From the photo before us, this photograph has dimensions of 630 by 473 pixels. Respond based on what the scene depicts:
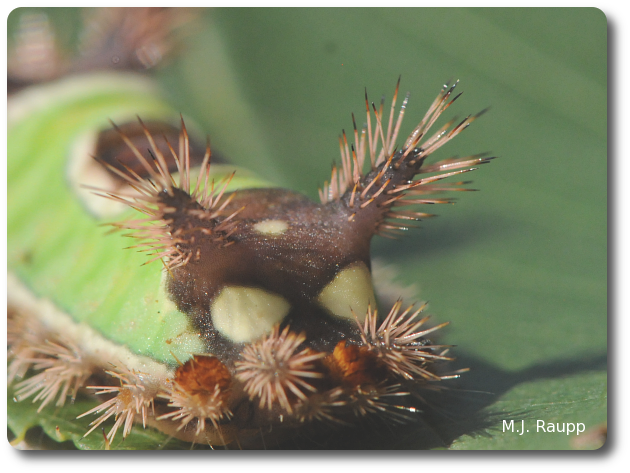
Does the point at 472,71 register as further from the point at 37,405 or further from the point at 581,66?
the point at 37,405

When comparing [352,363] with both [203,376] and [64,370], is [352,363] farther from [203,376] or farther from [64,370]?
[64,370]

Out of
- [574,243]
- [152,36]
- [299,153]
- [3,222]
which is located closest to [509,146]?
[574,243]

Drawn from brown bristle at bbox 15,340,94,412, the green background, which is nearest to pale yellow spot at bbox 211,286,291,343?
the green background

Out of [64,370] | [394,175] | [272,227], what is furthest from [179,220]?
[64,370]

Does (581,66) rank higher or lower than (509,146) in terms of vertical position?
higher

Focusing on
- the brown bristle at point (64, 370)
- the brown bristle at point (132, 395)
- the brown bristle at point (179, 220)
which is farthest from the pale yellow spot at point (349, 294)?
the brown bristle at point (64, 370)

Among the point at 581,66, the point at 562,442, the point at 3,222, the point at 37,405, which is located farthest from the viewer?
the point at 581,66

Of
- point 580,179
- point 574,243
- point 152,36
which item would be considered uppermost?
point 152,36
